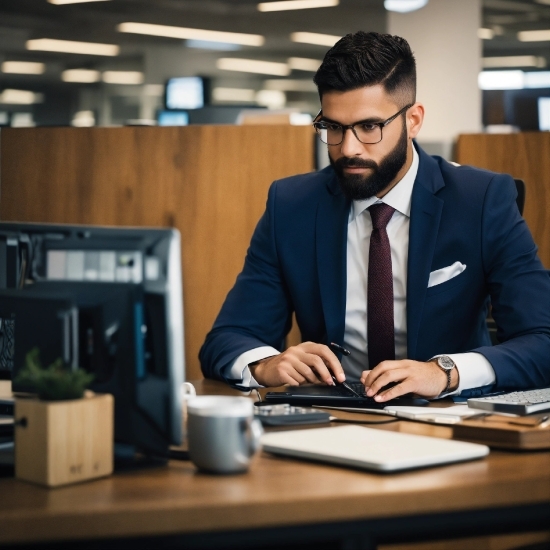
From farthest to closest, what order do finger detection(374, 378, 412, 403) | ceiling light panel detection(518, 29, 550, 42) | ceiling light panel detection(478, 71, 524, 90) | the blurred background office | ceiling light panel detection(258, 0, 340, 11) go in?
the blurred background office
ceiling light panel detection(258, 0, 340, 11)
ceiling light panel detection(518, 29, 550, 42)
ceiling light panel detection(478, 71, 524, 90)
finger detection(374, 378, 412, 403)

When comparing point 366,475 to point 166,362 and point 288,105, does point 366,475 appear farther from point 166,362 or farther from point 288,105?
point 288,105

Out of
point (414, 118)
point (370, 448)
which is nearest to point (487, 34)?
point (414, 118)

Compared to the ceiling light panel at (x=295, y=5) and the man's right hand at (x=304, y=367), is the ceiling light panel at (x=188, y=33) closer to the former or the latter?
the ceiling light panel at (x=295, y=5)

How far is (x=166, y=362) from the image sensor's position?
1.01 m

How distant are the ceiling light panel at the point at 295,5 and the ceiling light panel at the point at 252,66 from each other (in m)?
0.48

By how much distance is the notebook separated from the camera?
3.15 ft

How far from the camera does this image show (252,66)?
24.6 ft

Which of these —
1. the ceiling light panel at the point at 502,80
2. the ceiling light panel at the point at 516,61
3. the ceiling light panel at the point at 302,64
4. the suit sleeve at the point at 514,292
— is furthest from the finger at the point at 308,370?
the ceiling light panel at the point at 302,64

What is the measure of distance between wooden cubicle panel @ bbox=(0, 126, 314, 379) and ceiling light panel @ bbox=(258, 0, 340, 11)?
12.7 feet

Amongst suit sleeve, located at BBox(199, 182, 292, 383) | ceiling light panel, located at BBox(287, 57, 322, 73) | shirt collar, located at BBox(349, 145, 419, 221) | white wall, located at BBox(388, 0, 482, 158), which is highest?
ceiling light panel, located at BBox(287, 57, 322, 73)

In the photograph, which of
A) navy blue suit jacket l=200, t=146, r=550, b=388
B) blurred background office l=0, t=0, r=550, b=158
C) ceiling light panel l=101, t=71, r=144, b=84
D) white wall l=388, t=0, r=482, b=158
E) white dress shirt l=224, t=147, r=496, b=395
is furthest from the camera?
ceiling light panel l=101, t=71, r=144, b=84

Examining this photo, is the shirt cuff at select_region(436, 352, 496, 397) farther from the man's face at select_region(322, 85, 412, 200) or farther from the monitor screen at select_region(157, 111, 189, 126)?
the monitor screen at select_region(157, 111, 189, 126)

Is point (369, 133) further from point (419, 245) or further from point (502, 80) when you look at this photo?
point (502, 80)

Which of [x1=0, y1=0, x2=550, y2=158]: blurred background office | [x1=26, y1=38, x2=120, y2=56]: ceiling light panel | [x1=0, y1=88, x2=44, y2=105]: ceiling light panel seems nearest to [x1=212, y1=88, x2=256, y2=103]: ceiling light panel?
[x1=0, y1=0, x2=550, y2=158]: blurred background office
